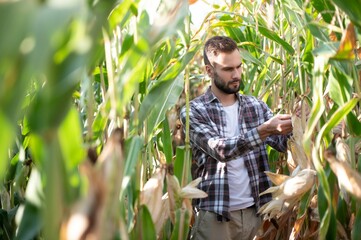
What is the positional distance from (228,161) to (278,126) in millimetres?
338

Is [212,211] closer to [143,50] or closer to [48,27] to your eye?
[143,50]

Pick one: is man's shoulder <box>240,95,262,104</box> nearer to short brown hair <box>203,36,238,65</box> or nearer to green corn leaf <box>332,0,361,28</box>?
short brown hair <box>203,36,238,65</box>

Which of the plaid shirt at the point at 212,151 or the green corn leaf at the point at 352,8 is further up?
the green corn leaf at the point at 352,8

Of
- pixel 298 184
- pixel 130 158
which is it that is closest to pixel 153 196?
pixel 130 158

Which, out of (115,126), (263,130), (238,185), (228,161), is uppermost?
(115,126)

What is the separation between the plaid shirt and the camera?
1965 millimetres

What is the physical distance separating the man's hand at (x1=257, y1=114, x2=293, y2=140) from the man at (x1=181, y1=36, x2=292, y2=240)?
0.23 m

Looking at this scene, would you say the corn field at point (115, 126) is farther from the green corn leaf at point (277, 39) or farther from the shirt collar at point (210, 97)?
the shirt collar at point (210, 97)

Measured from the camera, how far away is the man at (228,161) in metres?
2.00

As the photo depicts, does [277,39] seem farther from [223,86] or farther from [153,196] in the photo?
[153,196]

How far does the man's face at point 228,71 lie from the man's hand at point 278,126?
348 millimetres

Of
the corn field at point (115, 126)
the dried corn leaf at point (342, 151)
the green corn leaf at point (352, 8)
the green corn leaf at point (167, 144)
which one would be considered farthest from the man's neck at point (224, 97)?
the green corn leaf at point (352, 8)

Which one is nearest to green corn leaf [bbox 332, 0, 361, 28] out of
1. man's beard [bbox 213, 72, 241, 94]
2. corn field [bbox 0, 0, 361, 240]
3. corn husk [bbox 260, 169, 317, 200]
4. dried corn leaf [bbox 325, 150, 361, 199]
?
corn field [bbox 0, 0, 361, 240]

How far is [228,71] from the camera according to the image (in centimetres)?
205
